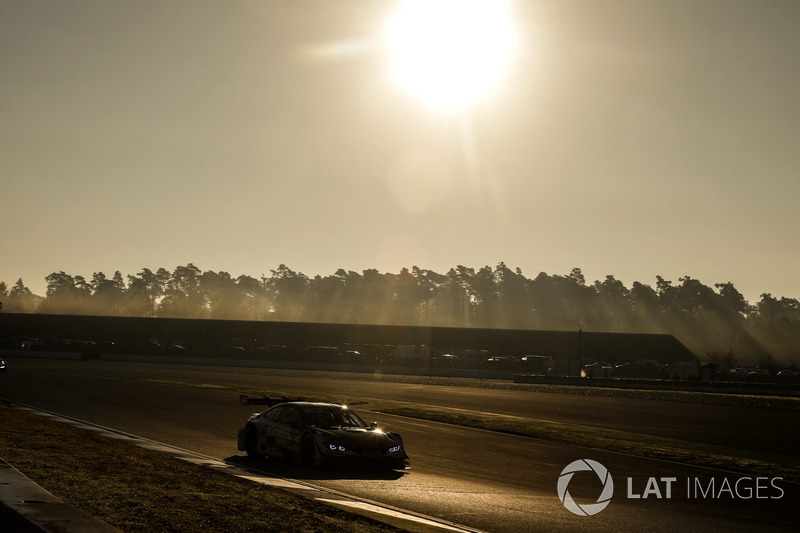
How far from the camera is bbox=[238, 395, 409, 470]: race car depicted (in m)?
18.5

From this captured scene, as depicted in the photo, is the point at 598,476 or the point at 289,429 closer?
the point at 598,476

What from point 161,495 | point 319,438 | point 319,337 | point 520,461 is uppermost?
point 319,337

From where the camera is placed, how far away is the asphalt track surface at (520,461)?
1434cm

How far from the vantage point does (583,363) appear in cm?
10744

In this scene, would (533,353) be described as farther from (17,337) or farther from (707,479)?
(707,479)

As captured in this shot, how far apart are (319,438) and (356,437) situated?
0.86 m

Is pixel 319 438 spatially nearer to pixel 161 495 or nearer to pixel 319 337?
pixel 161 495

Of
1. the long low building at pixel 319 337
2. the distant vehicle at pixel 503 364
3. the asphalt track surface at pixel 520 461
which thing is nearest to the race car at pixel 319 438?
the asphalt track surface at pixel 520 461

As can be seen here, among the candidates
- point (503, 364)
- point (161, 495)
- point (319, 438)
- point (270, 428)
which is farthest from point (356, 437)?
point (503, 364)

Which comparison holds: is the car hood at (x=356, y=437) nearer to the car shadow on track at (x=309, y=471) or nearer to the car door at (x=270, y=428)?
the car shadow on track at (x=309, y=471)

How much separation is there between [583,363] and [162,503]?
327 feet

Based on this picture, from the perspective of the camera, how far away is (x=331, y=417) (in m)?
19.8

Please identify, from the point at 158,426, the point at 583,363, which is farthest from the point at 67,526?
the point at 583,363

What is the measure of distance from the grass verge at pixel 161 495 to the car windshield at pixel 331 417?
3.23 m
